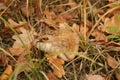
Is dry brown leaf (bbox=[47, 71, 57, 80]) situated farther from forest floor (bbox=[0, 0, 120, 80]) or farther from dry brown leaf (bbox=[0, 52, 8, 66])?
dry brown leaf (bbox=[0, 52, 8, 66])

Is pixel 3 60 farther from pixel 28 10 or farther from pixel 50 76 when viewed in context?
pixel 28 10

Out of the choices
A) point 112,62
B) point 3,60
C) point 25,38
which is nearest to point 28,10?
point 25,38

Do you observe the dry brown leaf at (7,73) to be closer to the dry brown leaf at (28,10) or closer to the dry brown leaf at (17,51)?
the dry brown leaf at (17,51)

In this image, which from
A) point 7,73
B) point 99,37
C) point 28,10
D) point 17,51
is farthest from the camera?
point 28,10

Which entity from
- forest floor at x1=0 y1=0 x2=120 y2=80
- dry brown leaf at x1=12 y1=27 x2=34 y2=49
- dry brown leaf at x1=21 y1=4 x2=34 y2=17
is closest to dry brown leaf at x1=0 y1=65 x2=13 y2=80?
forest floor at x1=0 y1=0 x2=120 y2=80

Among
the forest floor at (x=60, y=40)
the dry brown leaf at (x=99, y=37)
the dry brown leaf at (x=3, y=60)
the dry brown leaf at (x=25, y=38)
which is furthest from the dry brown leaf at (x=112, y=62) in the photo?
the dry brown leaf at (x=3, y=60)

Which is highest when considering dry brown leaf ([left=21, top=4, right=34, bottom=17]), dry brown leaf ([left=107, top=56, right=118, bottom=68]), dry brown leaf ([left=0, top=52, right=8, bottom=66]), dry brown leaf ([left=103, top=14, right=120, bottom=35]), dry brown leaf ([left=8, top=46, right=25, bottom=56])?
dry brown leaf ([left=21, top=4, right=34, bottom=17])

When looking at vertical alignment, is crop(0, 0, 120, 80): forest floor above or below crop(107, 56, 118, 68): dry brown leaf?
above

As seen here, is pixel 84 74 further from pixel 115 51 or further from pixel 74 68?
pixel 115 51
